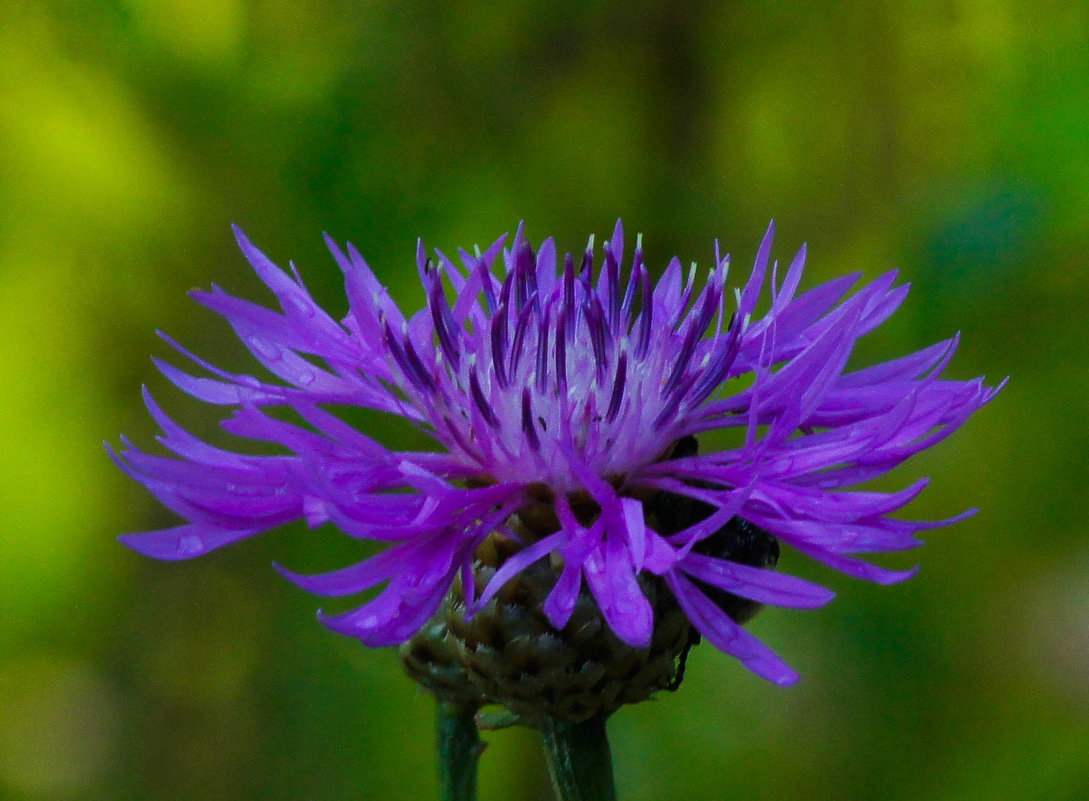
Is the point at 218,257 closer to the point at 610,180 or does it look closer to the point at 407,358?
the point at 610,180

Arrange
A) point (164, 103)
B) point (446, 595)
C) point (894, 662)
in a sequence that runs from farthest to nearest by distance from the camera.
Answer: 1. point (164, 103)
2. point (894, 662)
3. point (446, 595)

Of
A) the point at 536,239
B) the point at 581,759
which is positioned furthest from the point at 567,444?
the point at 536,239

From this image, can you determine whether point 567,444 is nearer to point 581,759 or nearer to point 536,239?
point 581,759

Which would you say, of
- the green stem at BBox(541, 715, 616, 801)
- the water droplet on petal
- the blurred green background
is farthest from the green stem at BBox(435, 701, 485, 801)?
the blurred green background

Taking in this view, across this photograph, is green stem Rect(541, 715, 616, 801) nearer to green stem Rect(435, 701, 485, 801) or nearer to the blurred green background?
green stem Rect(435, 701, 485, 801)

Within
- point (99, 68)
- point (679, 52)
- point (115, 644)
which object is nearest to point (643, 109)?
point (679, 52)
